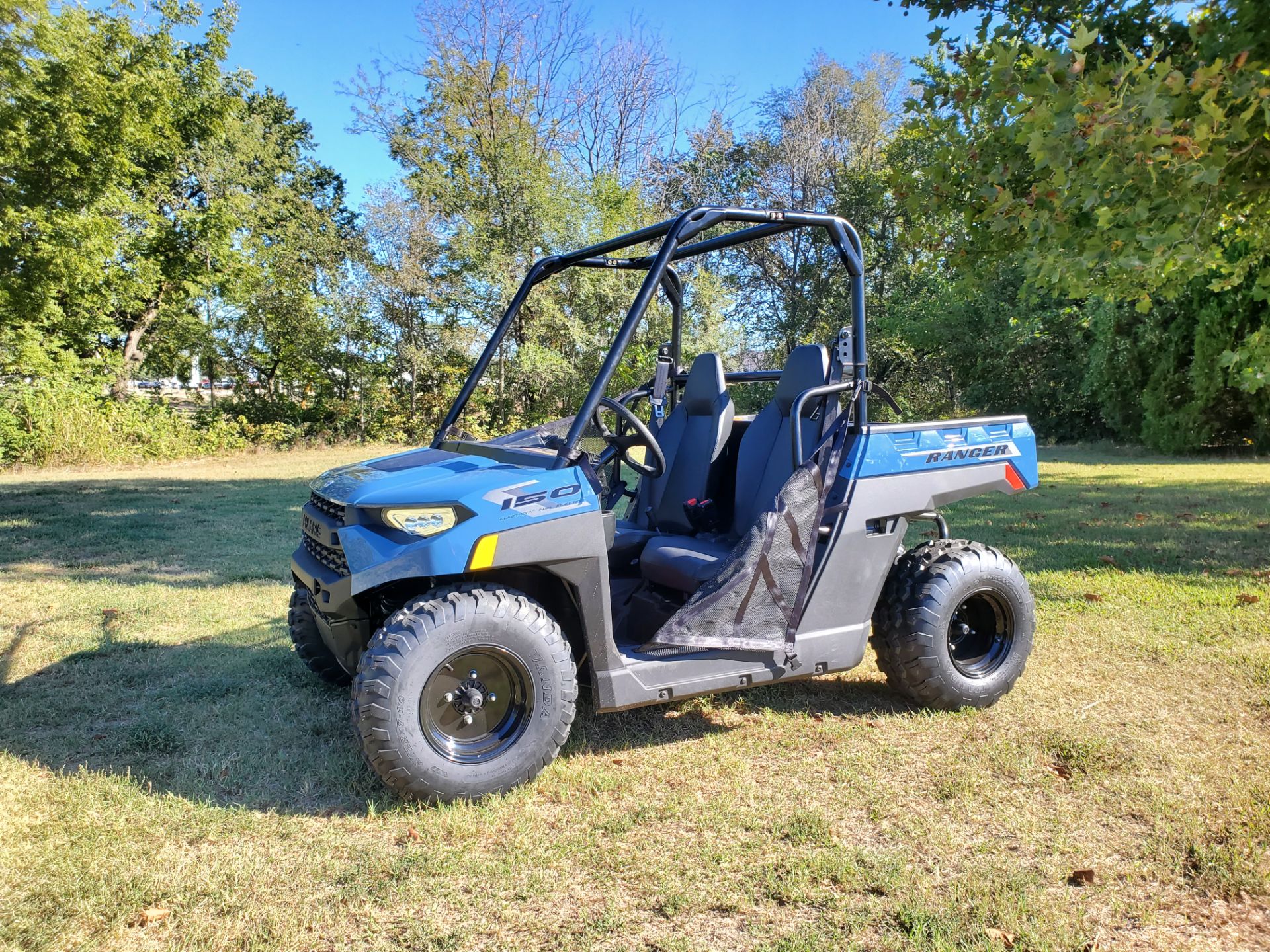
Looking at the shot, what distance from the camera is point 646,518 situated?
4523 mm

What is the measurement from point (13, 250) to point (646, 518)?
8.56m

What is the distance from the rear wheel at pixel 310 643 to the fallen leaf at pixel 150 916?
1.66 metres

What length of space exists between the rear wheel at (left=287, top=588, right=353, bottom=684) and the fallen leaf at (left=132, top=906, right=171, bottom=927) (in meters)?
1.66

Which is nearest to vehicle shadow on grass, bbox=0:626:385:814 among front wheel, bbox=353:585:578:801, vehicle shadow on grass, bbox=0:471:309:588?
front wheel, bbox=353:585:578:801

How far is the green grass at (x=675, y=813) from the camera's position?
2.37 meters

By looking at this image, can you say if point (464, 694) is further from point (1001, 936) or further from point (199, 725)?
point (1001, 936)

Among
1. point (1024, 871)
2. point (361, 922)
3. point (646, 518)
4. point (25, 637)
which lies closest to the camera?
point (361, 922)

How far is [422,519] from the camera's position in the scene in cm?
297

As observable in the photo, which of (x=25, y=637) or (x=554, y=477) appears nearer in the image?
(x=554, y=477)

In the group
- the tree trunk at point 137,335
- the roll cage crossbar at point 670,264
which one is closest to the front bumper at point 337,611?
the roll cage crossbar at point 670,264

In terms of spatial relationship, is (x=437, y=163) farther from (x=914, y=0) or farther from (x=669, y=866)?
(x=669, y=866)

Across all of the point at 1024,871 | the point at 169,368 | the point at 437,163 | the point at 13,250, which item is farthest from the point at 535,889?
the point at 169,368

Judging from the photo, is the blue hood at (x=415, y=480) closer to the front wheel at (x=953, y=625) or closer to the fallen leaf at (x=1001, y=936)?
the front wheel at (x=953, y=625)

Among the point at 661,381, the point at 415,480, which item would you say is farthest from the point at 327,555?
the point at 661,381
